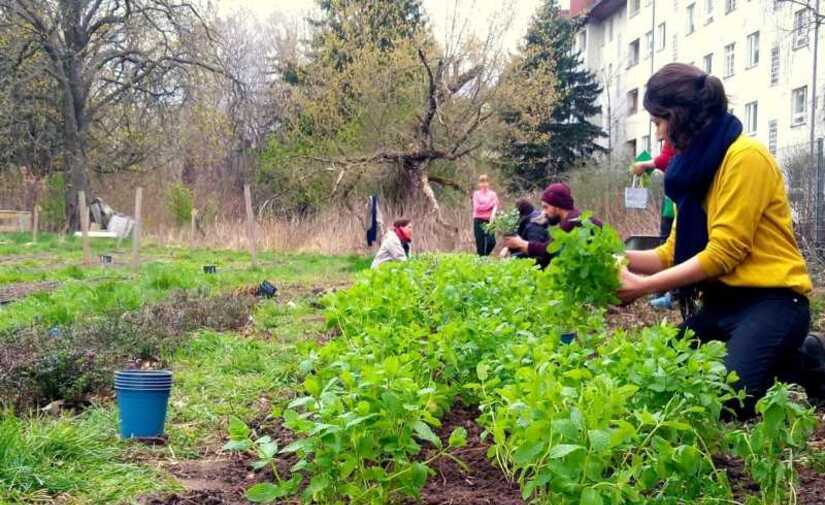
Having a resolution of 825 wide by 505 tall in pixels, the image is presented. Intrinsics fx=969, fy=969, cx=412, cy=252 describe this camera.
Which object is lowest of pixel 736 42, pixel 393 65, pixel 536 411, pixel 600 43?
pixel 536 411

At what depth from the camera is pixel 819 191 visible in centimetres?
1148

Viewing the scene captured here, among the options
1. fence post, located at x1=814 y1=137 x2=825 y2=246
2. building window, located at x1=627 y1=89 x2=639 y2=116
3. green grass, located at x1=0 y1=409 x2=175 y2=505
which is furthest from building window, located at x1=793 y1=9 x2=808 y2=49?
building window, located at x1=627 y1=89 x2=639 y2=116

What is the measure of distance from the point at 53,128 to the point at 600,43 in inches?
1228

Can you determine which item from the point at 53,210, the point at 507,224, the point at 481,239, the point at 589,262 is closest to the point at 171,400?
the point at 589,262

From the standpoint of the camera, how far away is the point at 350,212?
25797 millimetres

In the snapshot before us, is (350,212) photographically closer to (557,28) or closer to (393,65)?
(393,65)

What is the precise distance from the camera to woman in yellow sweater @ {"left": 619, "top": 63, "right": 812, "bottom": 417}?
349 centimetres

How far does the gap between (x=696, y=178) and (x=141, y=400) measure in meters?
2.47

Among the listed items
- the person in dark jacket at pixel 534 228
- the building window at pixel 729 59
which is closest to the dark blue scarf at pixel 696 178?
the person in dark jacket at pixel 534 228

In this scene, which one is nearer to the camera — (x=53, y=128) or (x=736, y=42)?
(x=53, y=128)

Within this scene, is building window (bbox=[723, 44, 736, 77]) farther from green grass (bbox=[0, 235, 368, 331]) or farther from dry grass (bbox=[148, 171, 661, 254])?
green grass (bbox=[0, 235, 368, 331])

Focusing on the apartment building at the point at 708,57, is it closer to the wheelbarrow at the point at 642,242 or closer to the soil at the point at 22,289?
the wheelbarrow at the point at 642,242

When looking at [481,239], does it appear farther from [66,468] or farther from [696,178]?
[66,468]

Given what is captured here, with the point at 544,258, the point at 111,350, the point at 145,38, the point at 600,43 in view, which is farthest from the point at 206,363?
the point at 600,43
